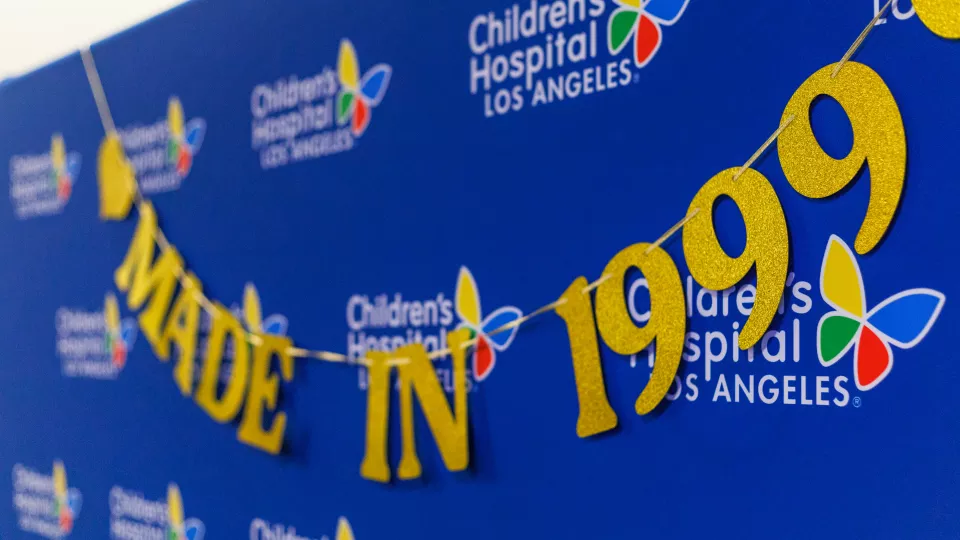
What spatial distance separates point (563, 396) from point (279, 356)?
605 mm

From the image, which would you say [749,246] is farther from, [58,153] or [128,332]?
[58,153]

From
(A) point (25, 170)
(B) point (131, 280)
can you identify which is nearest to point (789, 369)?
(B) point (131, 280)

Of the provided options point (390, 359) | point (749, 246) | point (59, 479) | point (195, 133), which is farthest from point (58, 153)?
point (749, 246)

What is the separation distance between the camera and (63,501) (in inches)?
84.4

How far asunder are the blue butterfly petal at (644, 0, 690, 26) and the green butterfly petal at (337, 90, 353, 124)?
1.81 feet

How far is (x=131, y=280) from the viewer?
1.97m

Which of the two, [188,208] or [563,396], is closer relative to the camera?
[563,396]

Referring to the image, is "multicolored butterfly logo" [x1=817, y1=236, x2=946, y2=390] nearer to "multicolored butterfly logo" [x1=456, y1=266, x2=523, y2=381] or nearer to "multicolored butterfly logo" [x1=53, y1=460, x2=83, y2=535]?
"multicolored butterfly logo" [x1=456, y1=266, x2=523, y2=381]

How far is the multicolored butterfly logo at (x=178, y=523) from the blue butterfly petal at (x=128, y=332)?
1.02 feet

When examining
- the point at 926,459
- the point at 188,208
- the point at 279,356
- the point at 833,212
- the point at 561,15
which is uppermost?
the point at 561,15

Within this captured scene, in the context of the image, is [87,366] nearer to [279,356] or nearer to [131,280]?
[131,280]

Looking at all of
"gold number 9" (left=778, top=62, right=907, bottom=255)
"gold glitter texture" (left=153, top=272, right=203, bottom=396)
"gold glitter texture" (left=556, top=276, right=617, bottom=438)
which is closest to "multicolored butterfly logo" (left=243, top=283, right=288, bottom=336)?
"gold glitter texture" (left=153, top=272, right=203, bottom=396)

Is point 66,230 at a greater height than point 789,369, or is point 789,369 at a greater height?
point 66,230

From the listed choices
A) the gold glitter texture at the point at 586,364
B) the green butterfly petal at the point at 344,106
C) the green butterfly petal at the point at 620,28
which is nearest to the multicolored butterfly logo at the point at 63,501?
the green butterfly petal at the point at 344,106
